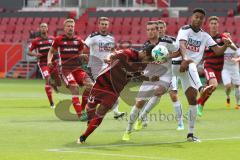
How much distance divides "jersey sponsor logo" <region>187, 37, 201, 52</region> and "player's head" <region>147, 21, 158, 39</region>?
2.38 feet

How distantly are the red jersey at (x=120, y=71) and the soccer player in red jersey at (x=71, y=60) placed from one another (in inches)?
161

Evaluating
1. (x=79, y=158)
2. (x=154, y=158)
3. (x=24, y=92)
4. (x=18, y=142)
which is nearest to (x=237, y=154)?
(x=154, y=158)

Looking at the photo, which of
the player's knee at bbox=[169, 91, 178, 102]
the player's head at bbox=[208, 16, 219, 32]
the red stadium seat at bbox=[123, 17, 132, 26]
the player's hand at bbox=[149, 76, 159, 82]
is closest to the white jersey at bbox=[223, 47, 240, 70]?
the player's head at bbox=[208, 16, 219, 32]

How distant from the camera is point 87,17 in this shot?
149ft

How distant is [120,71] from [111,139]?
1354 millimetres

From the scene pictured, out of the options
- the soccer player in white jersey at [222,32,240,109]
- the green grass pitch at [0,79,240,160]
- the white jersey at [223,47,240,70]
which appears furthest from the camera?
the white jersey at [223,47,240,70]

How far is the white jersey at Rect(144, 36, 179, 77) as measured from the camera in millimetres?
13883

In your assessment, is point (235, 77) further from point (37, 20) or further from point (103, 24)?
point (37, 20)

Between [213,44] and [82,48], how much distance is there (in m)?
5.04

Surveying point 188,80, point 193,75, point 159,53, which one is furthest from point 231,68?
point 159,53

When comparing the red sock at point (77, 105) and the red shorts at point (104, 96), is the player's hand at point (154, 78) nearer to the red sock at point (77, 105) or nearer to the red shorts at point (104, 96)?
the red shorts at point (104, 96)

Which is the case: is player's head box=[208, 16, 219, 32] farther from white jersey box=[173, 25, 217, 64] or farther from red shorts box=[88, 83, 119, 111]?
red shorts box=[88, 83, 119, 111]

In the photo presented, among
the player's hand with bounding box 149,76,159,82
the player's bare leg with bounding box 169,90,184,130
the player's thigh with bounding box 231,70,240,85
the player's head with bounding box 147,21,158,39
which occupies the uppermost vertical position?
the player's head with bounding box 147,21,158,39

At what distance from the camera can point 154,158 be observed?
10.7 meters
